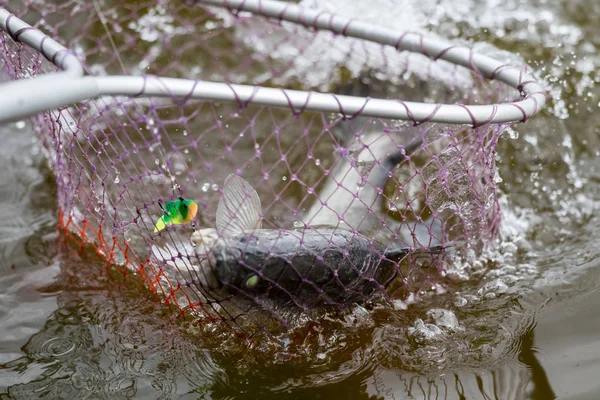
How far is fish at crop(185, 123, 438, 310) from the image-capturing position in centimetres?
223

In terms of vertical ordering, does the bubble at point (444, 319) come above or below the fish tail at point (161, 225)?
below

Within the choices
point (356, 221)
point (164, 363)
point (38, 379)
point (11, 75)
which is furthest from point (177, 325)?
point (11, 75)

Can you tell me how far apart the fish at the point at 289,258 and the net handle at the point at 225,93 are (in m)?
0.23

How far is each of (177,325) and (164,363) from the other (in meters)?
0.20

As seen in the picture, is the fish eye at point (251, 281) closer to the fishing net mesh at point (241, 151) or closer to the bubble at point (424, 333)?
the fishing net mesh at point (241, 151)

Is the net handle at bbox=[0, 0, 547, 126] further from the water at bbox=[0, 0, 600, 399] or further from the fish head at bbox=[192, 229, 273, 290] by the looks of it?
the water at bbox=[0, 0, 600, 399]

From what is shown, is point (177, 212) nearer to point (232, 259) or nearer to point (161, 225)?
point (161, 225)

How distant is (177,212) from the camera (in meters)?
2.39

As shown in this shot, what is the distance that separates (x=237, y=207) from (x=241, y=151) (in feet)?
5.37

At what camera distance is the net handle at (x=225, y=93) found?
5.78 feet

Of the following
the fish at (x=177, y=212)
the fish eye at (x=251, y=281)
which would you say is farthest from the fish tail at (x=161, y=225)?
the fish eye at (x=251, y=281)

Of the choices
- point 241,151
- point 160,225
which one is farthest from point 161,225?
point 241,151

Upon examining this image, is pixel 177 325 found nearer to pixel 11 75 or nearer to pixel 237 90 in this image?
pixel 237 90

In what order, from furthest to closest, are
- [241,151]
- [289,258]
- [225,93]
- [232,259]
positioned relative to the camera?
[241,151] → [289,258] → [232,259] → [225,93]
